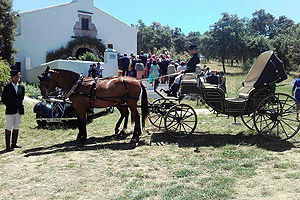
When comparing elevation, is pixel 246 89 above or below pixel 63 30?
below

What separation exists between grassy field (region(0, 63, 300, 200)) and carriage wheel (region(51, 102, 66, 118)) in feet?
3.09

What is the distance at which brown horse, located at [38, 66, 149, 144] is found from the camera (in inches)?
269

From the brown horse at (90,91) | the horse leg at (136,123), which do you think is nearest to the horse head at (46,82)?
the brown horse at (90,91)

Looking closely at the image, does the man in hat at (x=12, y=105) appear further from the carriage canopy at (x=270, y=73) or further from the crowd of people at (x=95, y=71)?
the crowd of people at (x=95, y=71)

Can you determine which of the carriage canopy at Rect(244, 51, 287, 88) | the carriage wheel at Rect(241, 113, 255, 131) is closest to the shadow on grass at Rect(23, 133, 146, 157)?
the carriage wheel at Rect(241, 113, 255, 131)

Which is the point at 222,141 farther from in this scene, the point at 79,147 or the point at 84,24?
the point at 84,24

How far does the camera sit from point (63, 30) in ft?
76.2

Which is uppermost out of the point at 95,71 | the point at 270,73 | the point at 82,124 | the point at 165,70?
the point at 165,70

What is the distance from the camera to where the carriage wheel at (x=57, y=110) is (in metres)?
8.46

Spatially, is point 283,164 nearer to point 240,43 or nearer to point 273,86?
point 273,86

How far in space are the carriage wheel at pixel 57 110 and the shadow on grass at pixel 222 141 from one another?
320 cm

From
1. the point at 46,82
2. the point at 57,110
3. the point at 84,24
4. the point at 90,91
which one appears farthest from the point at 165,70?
the point at 84,24

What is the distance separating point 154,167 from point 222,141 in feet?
8.03

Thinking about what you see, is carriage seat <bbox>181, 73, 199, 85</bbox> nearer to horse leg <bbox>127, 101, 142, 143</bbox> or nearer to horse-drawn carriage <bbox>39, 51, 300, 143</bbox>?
horse-drawn carriage <bbox>39, 51, 300, 143</bbox>
